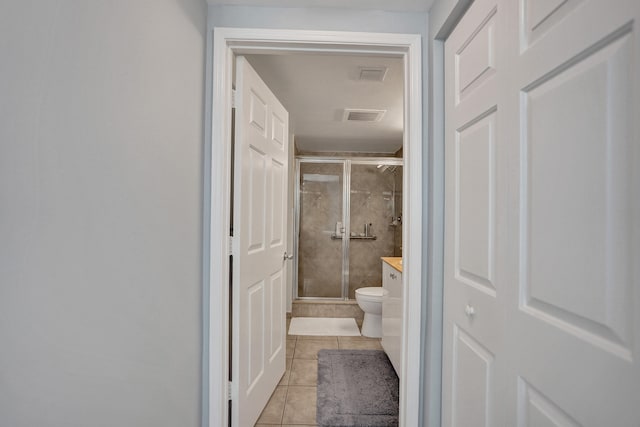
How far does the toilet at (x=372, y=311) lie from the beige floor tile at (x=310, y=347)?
1.17 ft

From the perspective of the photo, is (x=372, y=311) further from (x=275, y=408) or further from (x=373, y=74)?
(x=373, y=74)

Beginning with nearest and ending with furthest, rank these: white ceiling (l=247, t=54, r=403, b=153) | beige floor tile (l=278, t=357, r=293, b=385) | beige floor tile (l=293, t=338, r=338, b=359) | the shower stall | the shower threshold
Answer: white ceiling (l=247, t=54, r=403, b=153)
beige floor tile (l=278, t=357, r=293, b=385)
beige floor tile (l=293, t=338, r=338, b=359)
the shower threshold
the shower stall

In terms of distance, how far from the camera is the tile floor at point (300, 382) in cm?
198

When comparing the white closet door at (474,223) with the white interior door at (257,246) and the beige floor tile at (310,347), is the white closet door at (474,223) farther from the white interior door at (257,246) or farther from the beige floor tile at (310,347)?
the beige floor tile at (310,347)

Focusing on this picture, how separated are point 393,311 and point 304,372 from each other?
33.3 inches

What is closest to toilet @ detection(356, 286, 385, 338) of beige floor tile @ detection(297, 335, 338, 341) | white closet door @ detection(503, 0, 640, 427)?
beige floor tile @ detection(297, 335, 338, 341)

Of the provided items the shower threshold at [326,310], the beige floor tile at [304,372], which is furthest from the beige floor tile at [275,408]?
the shower threshold at [326,310]

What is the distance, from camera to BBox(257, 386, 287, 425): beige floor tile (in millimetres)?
1961

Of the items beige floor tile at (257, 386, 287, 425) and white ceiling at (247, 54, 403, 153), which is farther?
white ceiling at (247, 54, 403, 153)

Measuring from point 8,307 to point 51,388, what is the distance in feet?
0.70

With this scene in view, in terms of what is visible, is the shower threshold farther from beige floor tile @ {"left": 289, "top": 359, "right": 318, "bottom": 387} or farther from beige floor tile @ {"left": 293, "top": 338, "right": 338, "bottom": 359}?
beige floor tile @ {"left": 289, "top": 359, "right": 318, "bottom": 387}

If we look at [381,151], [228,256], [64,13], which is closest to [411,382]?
[228,256]

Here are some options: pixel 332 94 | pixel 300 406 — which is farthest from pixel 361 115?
pixel 300 406

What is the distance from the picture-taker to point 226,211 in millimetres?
1585
